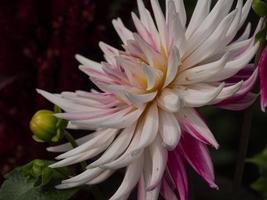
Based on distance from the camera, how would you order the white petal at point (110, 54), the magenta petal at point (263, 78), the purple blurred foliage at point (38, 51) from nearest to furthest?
1. the magenta petal at point (263, 78)
2. the white petal at point (110, 54)
3. the purple blurred foliage at point (38, 51)

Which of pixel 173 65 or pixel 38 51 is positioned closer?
pixel 173 65

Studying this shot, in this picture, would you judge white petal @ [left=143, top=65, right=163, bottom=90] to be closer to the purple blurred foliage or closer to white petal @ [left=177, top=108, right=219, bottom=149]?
white petal @ [left=177, top=108, right=219, bottom=149]

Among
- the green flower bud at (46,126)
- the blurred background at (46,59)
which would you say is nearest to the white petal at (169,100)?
the green flower bud at (46,126)

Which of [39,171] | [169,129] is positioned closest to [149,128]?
[169,129]

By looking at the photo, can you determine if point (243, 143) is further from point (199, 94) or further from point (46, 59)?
point (46, 59)

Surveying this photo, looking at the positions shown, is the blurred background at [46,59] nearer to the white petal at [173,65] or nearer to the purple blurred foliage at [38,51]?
the purple blurred foliage at [38,51]

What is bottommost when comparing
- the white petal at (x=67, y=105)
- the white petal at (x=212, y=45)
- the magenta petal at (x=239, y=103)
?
the magenta petal at (x=239, y=103)

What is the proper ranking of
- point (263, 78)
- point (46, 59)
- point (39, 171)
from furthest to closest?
1. point (46, 59)
2. point (39, 171)
3. point (263, 78)
